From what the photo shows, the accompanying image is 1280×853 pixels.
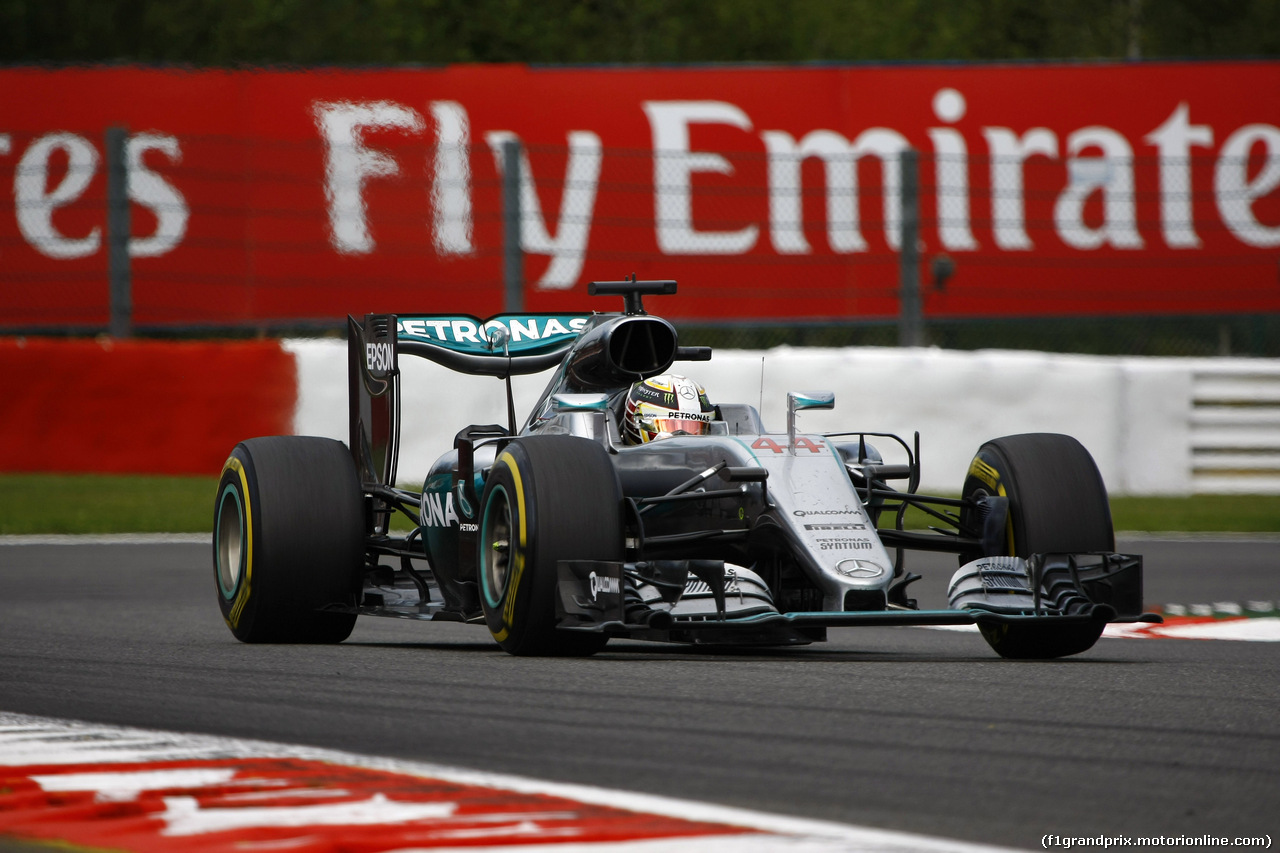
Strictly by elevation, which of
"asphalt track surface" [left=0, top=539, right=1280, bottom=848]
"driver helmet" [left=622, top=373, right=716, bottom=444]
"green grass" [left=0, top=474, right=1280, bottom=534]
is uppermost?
"driver helmet" [left=622, top=373, right=716, bottom=444]

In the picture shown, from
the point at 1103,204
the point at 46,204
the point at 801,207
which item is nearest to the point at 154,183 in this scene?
the point at 46,204

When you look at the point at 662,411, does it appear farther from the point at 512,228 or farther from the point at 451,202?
the point at 451,202

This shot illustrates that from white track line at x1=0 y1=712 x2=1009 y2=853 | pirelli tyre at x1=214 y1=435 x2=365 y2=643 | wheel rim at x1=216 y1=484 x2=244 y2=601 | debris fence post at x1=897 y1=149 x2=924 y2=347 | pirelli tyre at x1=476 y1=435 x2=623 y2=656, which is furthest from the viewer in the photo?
debris fence post at x1=897 y1=149 x2=924 y2=347

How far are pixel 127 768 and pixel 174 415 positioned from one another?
35.0ft

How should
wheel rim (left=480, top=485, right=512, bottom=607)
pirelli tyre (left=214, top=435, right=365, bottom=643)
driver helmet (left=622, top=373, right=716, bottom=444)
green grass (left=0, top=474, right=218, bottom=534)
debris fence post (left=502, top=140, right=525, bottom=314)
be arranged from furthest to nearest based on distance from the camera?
debris fence post (left=502, top=140, right=525, bottom=314), green grass (left=0, top=474, right=218, bottom=534), pirelli tyre (left=214, top=435, right=365, bottom=643), driver helmet (left=622, top=373, right=716, bottom=444), wheel rim (left=480, top=485, right=512, bottom=607)

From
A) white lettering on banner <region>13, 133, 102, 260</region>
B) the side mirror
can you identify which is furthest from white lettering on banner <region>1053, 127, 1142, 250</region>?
the side mirror

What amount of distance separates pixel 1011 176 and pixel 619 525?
1277cm

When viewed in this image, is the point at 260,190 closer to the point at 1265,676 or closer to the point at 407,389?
the point at 407,389

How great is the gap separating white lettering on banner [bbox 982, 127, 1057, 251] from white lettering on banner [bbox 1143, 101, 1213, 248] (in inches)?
38.7

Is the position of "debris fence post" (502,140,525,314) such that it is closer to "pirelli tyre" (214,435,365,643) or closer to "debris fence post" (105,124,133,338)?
"debris fence post" (105,124,133,338)

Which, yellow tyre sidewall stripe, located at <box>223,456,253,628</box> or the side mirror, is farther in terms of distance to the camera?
yellow tyre sidewall stripe, located at <box>223,456,253,628</box>

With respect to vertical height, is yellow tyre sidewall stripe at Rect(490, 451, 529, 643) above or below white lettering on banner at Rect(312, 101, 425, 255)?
below

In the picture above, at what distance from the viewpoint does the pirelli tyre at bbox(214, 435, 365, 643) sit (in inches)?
297

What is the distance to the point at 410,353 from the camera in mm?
8352
